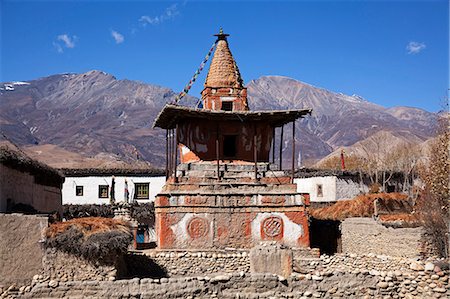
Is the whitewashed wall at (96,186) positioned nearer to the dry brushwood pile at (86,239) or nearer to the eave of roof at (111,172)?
the eave of roof at (111,172)

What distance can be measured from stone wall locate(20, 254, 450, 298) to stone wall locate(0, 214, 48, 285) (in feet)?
6.01

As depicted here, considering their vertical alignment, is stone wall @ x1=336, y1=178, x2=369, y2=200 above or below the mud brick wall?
above

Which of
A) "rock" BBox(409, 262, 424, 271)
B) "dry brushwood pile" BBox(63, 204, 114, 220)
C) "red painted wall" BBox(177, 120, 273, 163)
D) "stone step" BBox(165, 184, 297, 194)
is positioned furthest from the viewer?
"dry brushwood pile" BBox(63, 204, 114, 220)

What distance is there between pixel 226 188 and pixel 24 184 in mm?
8227

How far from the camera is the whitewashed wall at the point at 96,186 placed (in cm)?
4141

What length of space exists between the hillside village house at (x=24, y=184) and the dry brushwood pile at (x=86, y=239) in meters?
2.77

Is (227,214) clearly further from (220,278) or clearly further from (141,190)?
(141,190)

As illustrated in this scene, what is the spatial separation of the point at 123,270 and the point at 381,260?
835 cm

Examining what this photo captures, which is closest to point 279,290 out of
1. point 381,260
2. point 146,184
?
point 381,260

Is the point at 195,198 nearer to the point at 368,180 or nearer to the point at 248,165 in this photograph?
the point at 248,165

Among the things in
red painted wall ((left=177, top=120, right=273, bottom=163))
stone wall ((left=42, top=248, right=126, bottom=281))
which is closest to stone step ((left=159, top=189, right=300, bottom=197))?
red painted wall ((left=177, top=120, right=273, bottom=163))

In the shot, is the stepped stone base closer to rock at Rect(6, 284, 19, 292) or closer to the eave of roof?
rock at Rect(6, 284, 19, 292)

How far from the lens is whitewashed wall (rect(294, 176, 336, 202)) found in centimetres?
4047

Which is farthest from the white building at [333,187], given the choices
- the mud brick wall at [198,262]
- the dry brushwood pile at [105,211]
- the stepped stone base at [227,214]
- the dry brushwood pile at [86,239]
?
the dry brushwood pile at [86,239]
